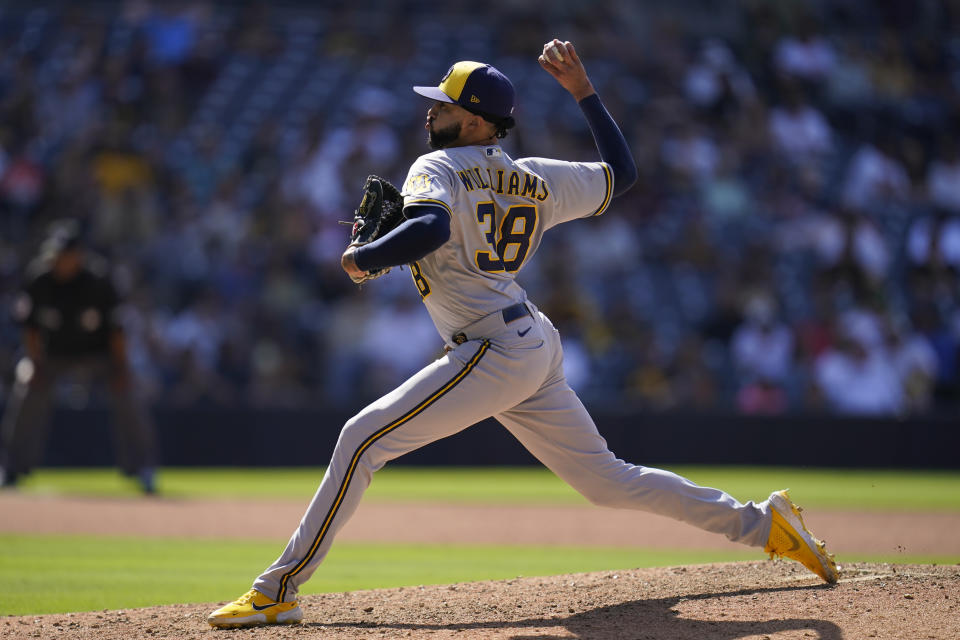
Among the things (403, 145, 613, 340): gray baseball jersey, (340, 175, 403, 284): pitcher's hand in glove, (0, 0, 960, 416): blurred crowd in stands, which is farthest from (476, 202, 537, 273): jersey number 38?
(0, 0, 960, 416): blurred crowd in stands

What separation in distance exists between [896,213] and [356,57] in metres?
7.78

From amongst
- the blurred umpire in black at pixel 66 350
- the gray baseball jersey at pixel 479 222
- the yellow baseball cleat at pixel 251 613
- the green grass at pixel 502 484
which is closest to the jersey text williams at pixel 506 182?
the gray baseball jersey at pixel 479 222

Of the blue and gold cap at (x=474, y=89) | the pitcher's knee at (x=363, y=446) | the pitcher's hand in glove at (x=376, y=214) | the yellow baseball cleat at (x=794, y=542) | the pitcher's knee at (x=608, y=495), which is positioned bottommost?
the yellow baseball cleat at (x=794, y=542)

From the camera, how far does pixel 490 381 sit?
4.41m

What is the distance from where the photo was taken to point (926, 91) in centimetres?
1783

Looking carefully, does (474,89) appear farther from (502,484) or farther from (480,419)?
(502,484)

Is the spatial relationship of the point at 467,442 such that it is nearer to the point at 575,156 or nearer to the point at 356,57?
the point at 575,156

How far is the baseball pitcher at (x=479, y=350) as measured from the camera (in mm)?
4359

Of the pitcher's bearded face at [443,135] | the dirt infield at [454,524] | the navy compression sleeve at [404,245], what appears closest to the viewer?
the navy compression sleeve at [404,245]

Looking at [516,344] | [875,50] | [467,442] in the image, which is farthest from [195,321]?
[875,50]

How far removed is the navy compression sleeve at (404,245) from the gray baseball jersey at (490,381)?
14 cm

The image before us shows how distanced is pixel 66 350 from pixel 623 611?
704 cm

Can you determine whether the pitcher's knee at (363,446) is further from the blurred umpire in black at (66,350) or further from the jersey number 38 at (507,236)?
the blurred umpire in black at (66,350)

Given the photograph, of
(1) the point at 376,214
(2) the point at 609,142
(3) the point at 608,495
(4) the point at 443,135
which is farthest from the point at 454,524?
(1) the point at 376,214
